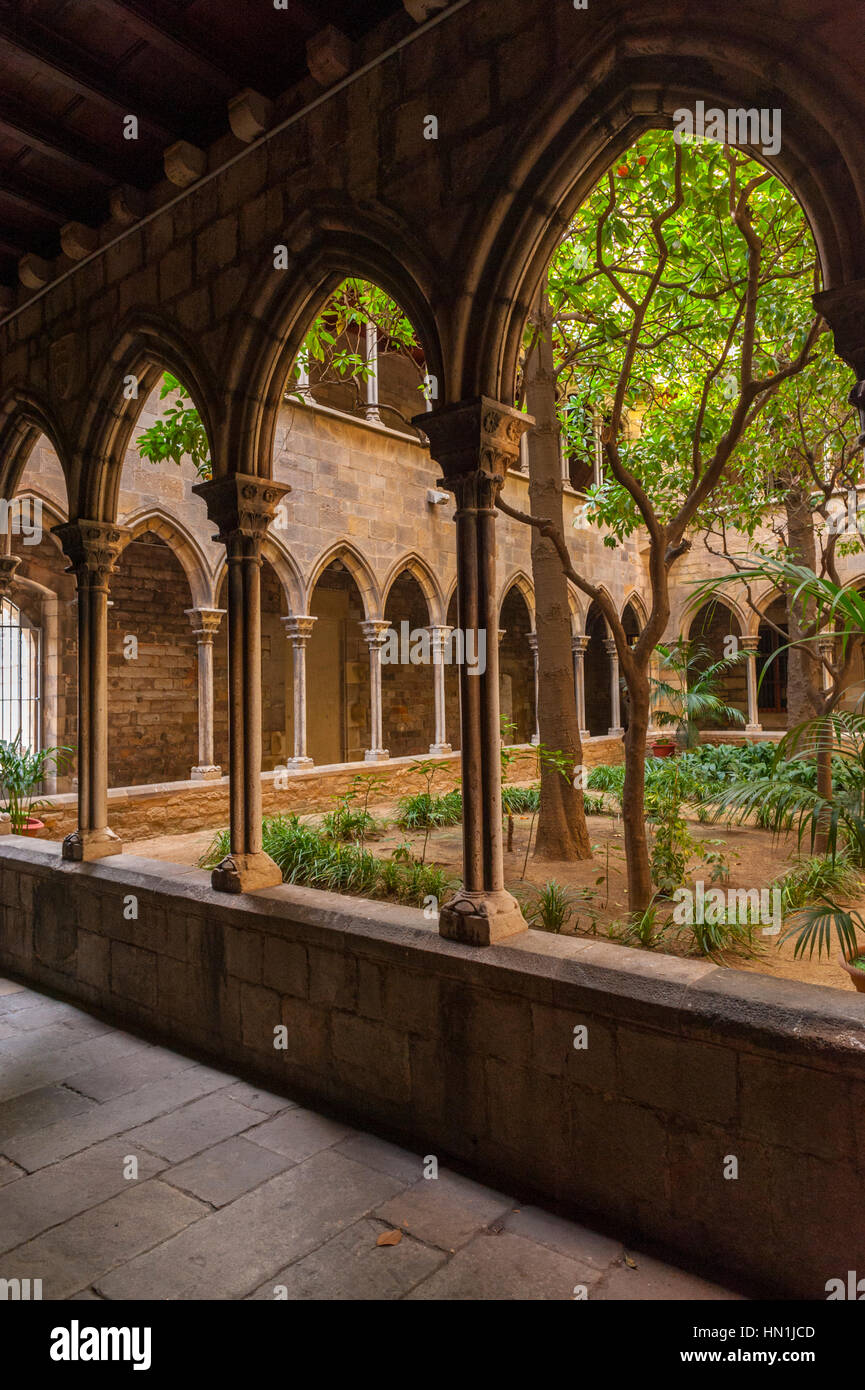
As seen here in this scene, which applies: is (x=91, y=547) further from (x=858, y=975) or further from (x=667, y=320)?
(x=858, y=975)

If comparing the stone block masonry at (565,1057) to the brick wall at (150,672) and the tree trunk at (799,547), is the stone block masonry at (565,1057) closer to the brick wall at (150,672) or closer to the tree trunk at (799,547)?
the tree trunk at (799,547)

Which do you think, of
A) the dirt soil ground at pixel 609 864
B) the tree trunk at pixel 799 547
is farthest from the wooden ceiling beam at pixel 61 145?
the tree trunk at pixel 799 547

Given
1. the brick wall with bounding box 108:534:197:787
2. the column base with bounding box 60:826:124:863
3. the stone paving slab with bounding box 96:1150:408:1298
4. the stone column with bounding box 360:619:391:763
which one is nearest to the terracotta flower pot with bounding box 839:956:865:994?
the stone paving slab with bounding box 96:1150:408:1298

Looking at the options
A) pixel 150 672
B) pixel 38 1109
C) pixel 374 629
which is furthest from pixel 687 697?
pixel 150 672

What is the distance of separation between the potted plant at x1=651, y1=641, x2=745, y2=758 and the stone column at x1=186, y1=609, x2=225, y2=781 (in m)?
4.05

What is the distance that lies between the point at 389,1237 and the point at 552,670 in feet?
12.3

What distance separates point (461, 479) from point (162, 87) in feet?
6.48

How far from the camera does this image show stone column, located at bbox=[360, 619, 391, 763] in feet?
30.3

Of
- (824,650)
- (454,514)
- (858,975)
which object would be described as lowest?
(858,975)

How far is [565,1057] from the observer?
2.24 metres

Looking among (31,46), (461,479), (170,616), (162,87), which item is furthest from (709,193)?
(170,616)

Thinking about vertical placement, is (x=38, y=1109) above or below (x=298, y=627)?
below

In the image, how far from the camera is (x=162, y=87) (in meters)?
3.16

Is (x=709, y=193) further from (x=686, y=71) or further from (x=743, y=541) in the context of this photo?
(x=743, y=541)
